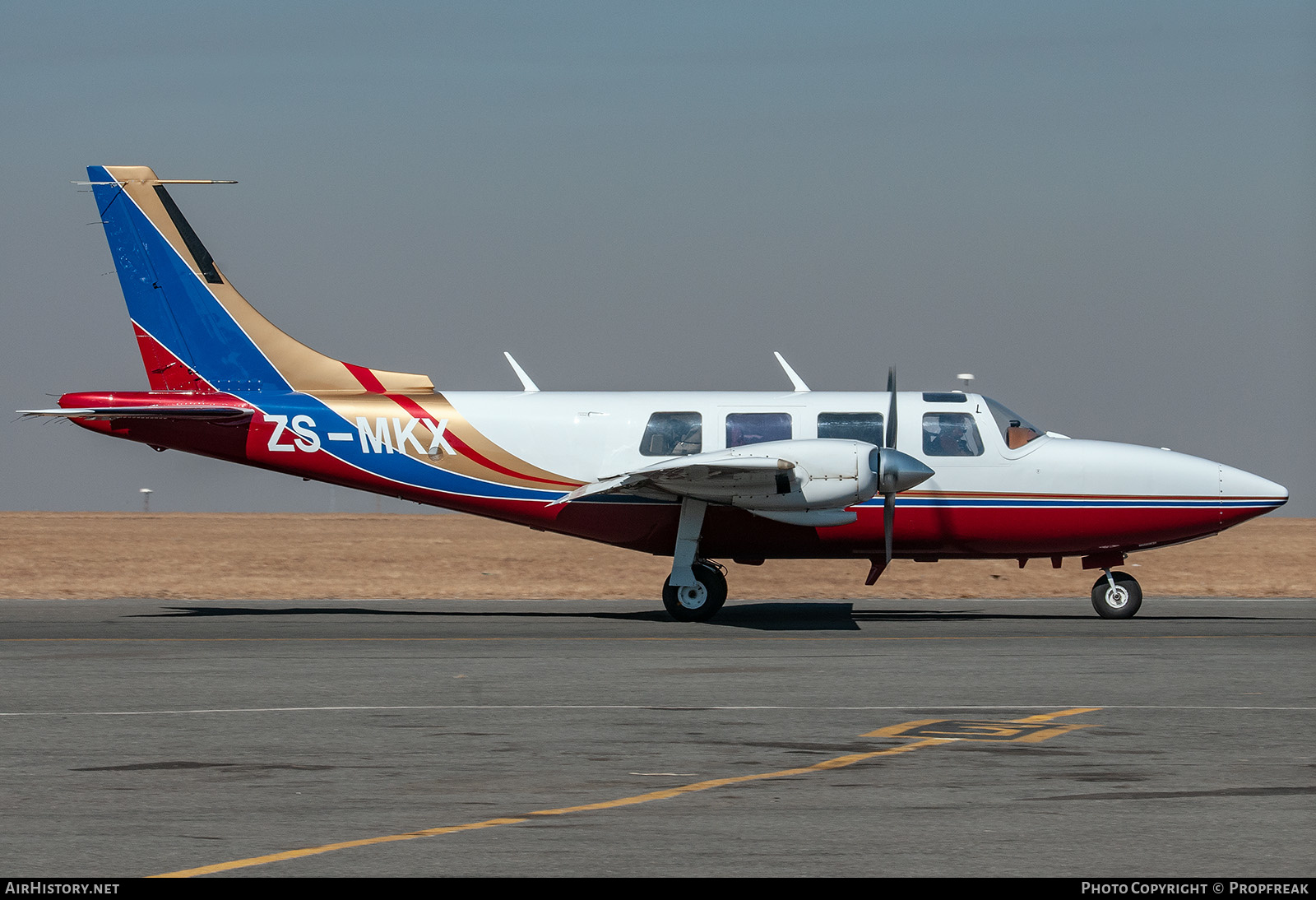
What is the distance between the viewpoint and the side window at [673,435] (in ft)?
70.0

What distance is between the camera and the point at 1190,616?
21.4 m

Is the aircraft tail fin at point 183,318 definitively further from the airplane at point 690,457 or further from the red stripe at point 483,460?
the red stripe at point 483,460

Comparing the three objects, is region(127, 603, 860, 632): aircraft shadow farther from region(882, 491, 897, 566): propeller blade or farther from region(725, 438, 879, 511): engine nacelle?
region(725, 438, 879, 511): engine nacelle

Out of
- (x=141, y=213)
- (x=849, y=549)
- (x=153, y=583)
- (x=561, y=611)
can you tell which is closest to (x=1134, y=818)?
(x=849, y=549)

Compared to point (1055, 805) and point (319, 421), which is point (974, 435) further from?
point (1055, 805)

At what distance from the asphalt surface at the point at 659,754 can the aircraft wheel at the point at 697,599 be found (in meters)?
2.08

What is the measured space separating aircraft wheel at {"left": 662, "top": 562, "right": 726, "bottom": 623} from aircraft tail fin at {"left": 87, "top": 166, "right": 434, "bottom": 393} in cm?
536

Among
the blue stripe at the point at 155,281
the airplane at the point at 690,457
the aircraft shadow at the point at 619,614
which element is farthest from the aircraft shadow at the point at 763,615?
the blue stripe at the point at 155,281

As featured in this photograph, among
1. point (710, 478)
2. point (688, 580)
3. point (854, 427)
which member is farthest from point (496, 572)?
point (710, 478)

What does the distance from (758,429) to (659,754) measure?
1177 centimetres

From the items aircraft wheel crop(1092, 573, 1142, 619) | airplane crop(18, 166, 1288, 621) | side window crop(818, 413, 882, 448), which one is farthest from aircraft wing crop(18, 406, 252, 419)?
aircraft wheel crop(1092, 573, 1142, 619)

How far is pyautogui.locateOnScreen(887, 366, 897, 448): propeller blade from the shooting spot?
20.2m

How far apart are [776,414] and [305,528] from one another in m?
61.3

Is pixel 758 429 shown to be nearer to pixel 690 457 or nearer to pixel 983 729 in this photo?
pixel 690 457
